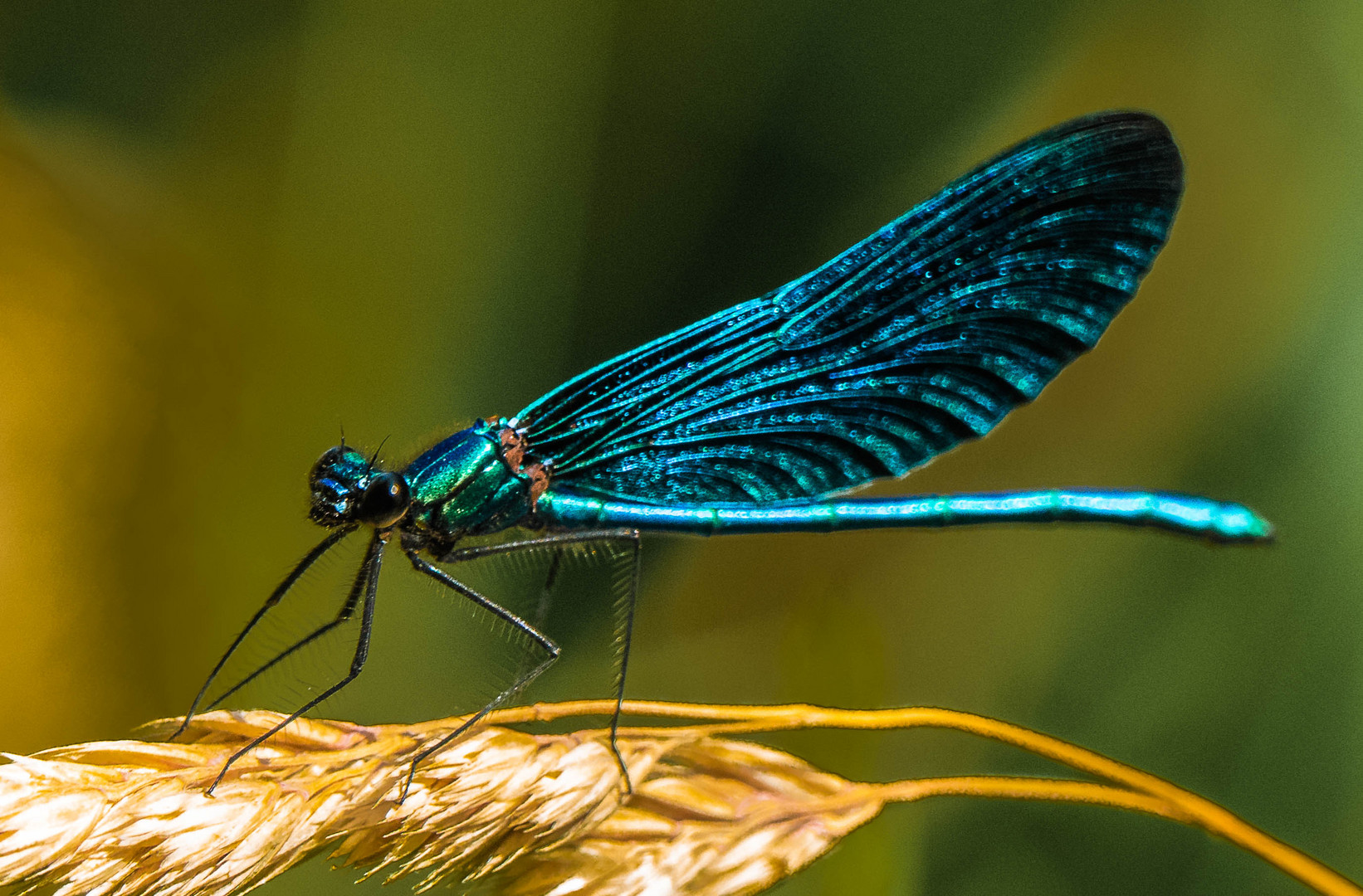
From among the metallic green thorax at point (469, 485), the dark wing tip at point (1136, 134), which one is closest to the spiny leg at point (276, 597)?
the metallic green thorax at point (469, 485)

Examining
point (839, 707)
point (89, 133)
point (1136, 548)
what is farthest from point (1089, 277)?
point (89, 133)

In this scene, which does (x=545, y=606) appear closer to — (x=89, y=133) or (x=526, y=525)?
(x=526, y=525)

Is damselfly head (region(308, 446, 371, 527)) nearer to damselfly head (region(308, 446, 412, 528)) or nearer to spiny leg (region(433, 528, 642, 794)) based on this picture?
damselfly head (region(308, 446, 412, 528))

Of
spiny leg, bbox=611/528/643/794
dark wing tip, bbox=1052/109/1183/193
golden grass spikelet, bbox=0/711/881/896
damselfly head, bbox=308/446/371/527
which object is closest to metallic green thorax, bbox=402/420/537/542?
damselfly head, bbox=308/446/371/527

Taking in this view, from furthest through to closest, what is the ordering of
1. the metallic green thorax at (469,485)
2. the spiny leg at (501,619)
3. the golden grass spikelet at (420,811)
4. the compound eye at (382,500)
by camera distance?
the metallic green thorax at (469,485) < the compound eye at (382,500) < the spiny leg at (501,619) < the golden grass spikelet at (420,811)

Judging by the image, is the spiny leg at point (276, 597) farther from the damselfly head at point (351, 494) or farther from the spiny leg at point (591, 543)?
the spiny leg at point (591, 543)

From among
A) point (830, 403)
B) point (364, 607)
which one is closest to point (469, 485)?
point (364, 607)
